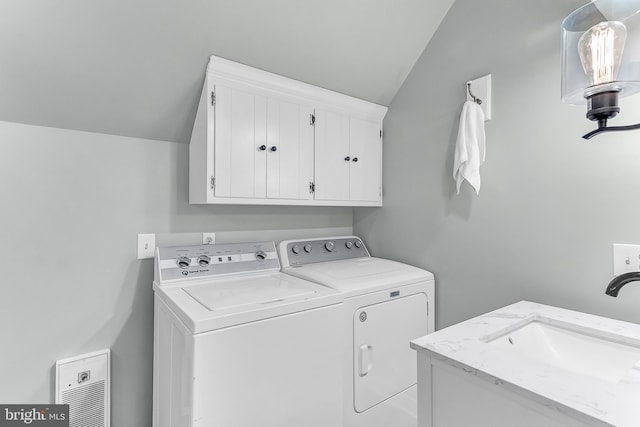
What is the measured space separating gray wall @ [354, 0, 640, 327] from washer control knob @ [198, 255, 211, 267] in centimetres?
124

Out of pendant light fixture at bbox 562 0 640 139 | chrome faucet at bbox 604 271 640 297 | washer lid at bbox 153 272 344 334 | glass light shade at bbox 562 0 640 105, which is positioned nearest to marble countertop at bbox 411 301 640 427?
chrome faucet at bbox 604 271 640 297

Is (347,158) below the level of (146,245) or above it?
above

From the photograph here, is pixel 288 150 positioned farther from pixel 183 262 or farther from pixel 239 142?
pixel 183 262

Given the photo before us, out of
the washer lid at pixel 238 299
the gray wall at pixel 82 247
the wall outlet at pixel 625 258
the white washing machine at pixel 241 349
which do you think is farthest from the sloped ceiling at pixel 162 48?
the wall outlet at pixel 625 258

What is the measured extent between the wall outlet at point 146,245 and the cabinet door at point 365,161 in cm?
123

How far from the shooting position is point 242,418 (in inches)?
46.7

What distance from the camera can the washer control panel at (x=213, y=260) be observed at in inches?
63.7

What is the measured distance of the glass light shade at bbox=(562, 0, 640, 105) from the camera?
1.06 metres

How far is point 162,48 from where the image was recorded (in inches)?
57.2

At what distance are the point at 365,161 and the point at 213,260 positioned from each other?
1.21 metres

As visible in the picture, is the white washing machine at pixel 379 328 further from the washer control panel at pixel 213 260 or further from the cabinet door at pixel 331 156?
the cabinet door at pixel 331 156

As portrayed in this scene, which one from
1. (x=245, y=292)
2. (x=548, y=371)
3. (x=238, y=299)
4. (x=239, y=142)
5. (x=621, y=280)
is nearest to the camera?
(x=548, y=371)

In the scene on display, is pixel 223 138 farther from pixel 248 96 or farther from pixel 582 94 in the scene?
pixel 582 94

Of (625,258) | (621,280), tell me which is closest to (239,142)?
(621,280)
